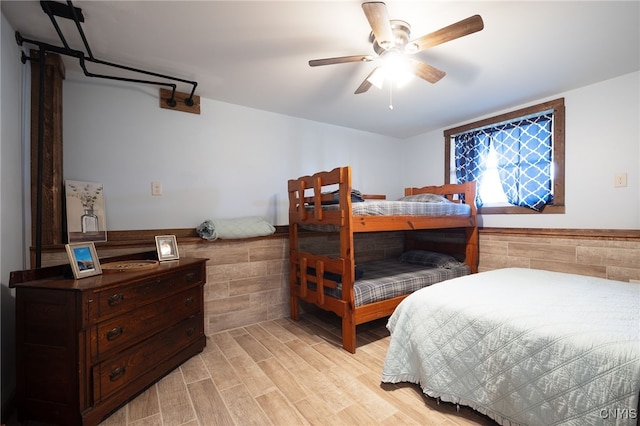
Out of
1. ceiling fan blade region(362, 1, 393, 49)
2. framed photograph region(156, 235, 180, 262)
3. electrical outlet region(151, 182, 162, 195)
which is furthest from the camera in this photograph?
electrical outlet region(151, 182, 162, 195)

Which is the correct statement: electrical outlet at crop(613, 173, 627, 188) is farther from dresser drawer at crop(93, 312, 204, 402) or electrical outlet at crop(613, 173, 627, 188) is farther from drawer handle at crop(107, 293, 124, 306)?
drawer handle at crop(107, 293, 124, 306)

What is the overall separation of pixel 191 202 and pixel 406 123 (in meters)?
2.50

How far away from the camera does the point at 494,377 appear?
124 centimetres

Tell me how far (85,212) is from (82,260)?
68 centimetres

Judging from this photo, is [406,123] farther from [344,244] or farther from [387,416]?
[387,416]

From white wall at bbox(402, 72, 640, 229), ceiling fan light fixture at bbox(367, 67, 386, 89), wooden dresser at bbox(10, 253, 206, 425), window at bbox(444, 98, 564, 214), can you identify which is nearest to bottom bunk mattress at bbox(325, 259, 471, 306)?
window at bbox(444, 98, 564, 214)

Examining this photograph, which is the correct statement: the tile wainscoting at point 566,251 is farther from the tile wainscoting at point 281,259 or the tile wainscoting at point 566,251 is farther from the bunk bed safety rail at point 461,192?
the bunk bed safety rail at point 461,192

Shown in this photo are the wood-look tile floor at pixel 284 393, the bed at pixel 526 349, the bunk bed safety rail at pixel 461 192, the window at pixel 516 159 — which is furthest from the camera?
the bunk bed safety rail at pixel 461 192

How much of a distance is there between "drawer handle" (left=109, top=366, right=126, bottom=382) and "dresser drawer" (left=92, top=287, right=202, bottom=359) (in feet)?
0.34

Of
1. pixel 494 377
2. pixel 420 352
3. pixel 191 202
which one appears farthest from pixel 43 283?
pixel 494 377

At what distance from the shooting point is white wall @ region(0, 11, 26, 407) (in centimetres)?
137

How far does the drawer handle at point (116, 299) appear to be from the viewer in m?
1.39

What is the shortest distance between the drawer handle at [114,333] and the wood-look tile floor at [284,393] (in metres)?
0.39

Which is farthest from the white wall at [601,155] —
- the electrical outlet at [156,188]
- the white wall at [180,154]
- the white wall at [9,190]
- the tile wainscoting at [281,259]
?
the white wall at [9,190]
